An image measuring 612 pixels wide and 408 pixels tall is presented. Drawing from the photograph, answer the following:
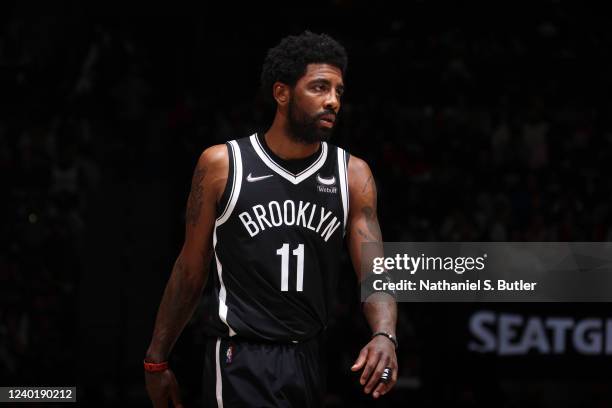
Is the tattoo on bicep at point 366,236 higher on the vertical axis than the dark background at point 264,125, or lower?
lower

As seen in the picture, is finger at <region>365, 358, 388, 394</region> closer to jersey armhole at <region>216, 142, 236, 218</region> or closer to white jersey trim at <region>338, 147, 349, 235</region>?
white jersey trim at <region>338, 147, 349, 235</region>

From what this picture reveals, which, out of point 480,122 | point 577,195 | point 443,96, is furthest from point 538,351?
point 443,96

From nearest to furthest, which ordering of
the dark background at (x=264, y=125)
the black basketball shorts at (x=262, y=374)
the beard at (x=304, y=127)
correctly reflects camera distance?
the black basketball shorts at (x=262, y=374)
the beard at (x=304, y=127)
the dark background at (x=264, y=125)

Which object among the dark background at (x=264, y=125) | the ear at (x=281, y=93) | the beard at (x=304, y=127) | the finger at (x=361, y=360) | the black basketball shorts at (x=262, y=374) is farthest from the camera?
the dark background at (x=264, y=125)

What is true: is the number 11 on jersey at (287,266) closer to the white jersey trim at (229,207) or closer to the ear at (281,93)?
the white jersey trim at (229,207)

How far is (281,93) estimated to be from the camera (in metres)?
3.87

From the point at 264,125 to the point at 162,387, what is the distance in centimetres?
631

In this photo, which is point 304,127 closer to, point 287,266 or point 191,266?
point 287,266

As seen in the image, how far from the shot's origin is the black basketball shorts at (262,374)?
143 inches

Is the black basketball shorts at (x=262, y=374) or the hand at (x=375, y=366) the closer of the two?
the hand at (x=375, y=366)

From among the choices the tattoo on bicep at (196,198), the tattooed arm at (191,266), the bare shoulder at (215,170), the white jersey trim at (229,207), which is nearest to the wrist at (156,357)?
the tattooed arm at (191,266)

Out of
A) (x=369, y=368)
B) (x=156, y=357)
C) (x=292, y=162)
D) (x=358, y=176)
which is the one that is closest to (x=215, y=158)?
(x=292, y=162)

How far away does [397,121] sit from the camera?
1027cm

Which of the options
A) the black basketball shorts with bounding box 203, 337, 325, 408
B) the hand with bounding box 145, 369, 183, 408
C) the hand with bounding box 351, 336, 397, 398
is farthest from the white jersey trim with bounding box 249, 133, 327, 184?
the hand with bounding box 145, 369, 183, 408
